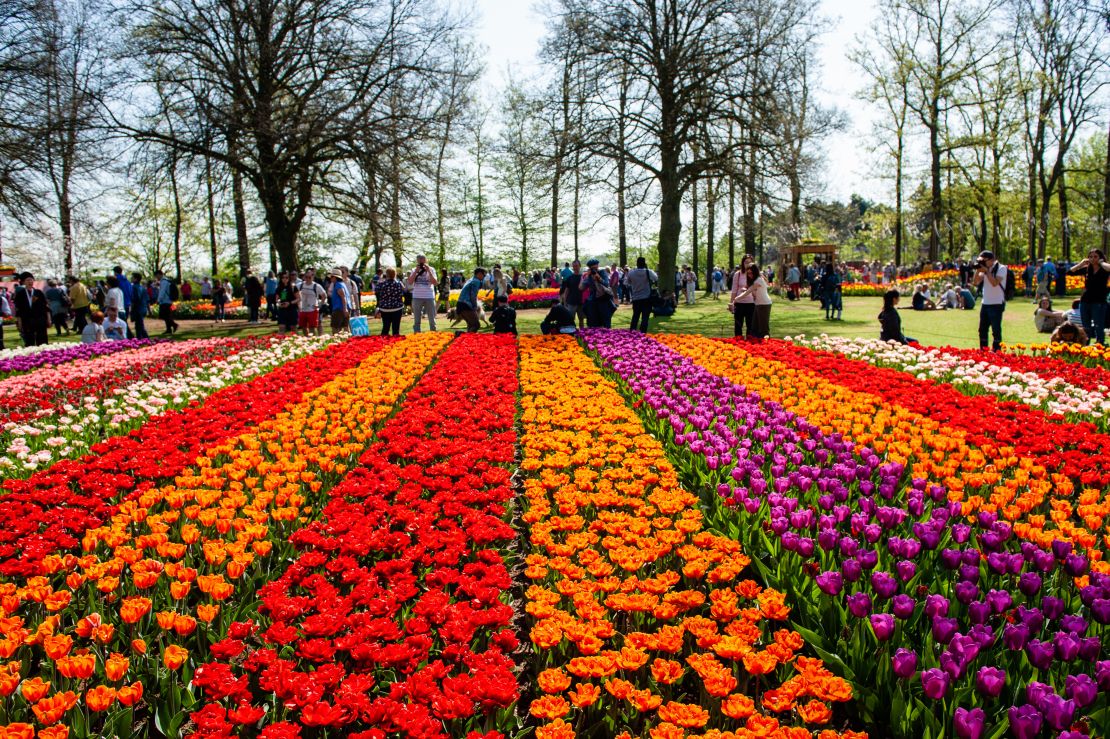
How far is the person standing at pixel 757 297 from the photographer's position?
40.4ft

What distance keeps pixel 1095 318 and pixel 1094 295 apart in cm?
36

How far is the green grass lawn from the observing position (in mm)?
14742

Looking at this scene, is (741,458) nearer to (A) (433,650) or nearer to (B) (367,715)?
(A) (433,650)

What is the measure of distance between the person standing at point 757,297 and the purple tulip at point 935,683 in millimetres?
10549

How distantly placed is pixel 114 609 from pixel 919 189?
43.5 m

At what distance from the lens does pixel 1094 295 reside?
11.3m

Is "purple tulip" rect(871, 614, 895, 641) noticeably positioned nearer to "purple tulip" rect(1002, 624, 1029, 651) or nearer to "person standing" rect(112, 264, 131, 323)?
"purple tulip" rect(1002, 624, 1029, 651)

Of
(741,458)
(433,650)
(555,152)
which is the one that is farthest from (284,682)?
(555,152)

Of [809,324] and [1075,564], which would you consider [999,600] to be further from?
[809,324]

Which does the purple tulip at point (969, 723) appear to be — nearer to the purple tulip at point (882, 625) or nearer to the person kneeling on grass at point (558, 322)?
the purple tulip at point (882, 625)

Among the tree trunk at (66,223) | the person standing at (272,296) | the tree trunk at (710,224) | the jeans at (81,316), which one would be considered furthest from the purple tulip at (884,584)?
the tree trunk at (710,224)

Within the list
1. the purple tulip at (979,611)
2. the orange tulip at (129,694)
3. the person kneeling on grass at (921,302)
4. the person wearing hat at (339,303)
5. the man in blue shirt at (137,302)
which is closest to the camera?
the orange tulip at (129,694)

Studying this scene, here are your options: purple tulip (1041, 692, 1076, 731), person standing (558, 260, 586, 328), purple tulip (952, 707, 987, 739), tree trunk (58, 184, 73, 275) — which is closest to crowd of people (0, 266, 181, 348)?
tree trunk (58, 184, 73, 275)

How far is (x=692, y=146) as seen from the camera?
21.8 metres
